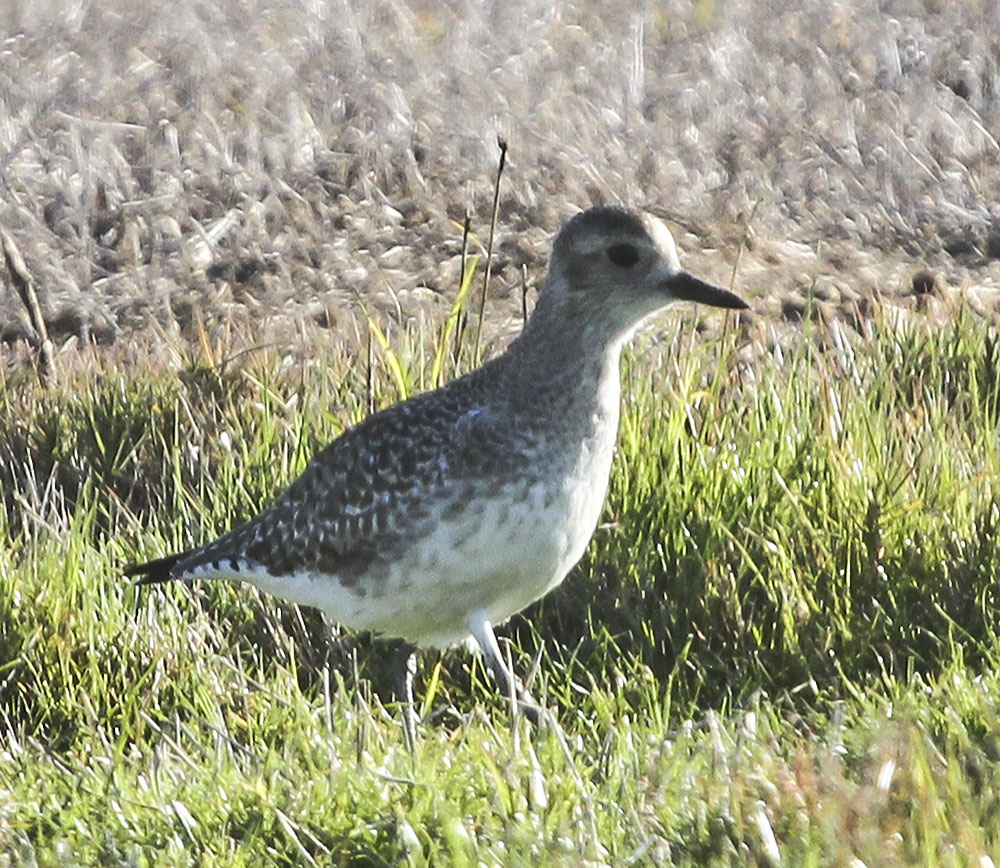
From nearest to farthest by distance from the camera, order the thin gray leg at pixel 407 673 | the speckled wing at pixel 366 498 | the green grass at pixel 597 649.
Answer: the green grass at pixel 597 649, the speckled wing at pixel 366 498, the thin gray leg at pixel 407 673

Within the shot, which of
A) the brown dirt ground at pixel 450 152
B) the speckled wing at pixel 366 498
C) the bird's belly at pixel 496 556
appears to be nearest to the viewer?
the bird's belly at pixel 496 556

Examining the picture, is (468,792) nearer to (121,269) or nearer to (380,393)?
(380,393)

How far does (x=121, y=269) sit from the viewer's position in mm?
8406

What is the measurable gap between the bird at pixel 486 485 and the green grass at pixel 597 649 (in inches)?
9.8

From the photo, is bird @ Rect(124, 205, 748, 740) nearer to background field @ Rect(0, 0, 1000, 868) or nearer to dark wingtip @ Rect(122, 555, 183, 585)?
dark wingtip @ Rect(122, 555, 183, 585)

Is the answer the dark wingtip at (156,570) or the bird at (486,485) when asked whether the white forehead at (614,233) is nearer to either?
the bird at (486,485)

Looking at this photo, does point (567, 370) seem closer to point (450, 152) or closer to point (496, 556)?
point (496, 556)

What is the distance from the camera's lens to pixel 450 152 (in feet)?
29.9

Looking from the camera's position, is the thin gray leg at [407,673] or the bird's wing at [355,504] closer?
the bird's wing at [355,504]

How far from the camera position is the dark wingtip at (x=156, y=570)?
17.6 ft

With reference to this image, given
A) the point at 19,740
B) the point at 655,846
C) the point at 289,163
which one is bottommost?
the point at 19,740

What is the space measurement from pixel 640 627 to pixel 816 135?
478cm

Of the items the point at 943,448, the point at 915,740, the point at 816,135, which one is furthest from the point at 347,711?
the point at 816,135

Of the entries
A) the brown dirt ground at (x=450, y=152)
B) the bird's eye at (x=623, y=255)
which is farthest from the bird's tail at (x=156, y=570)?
the brown dirt ground at (x=450, y=152)
